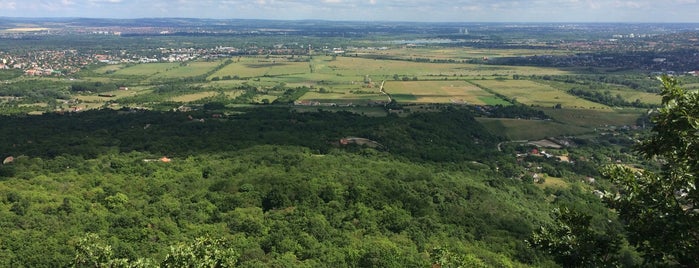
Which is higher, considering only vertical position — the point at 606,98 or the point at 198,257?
the point at 198,257

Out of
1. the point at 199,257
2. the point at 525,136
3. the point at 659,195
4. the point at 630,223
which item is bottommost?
the point at 525,136

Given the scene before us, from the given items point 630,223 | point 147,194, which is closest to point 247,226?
point 147,194

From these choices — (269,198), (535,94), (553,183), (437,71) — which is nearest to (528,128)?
(553,183)

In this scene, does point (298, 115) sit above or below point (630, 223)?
below

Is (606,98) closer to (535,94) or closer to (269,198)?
(535,94)

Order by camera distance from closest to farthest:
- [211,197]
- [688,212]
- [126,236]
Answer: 1. [688,212]
2. [126,236]
3. [211,197]

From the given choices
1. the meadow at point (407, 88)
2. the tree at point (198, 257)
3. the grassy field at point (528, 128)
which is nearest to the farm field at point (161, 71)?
the meadow at point (407, 88)

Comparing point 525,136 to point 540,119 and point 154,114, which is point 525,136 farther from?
point 154,114
